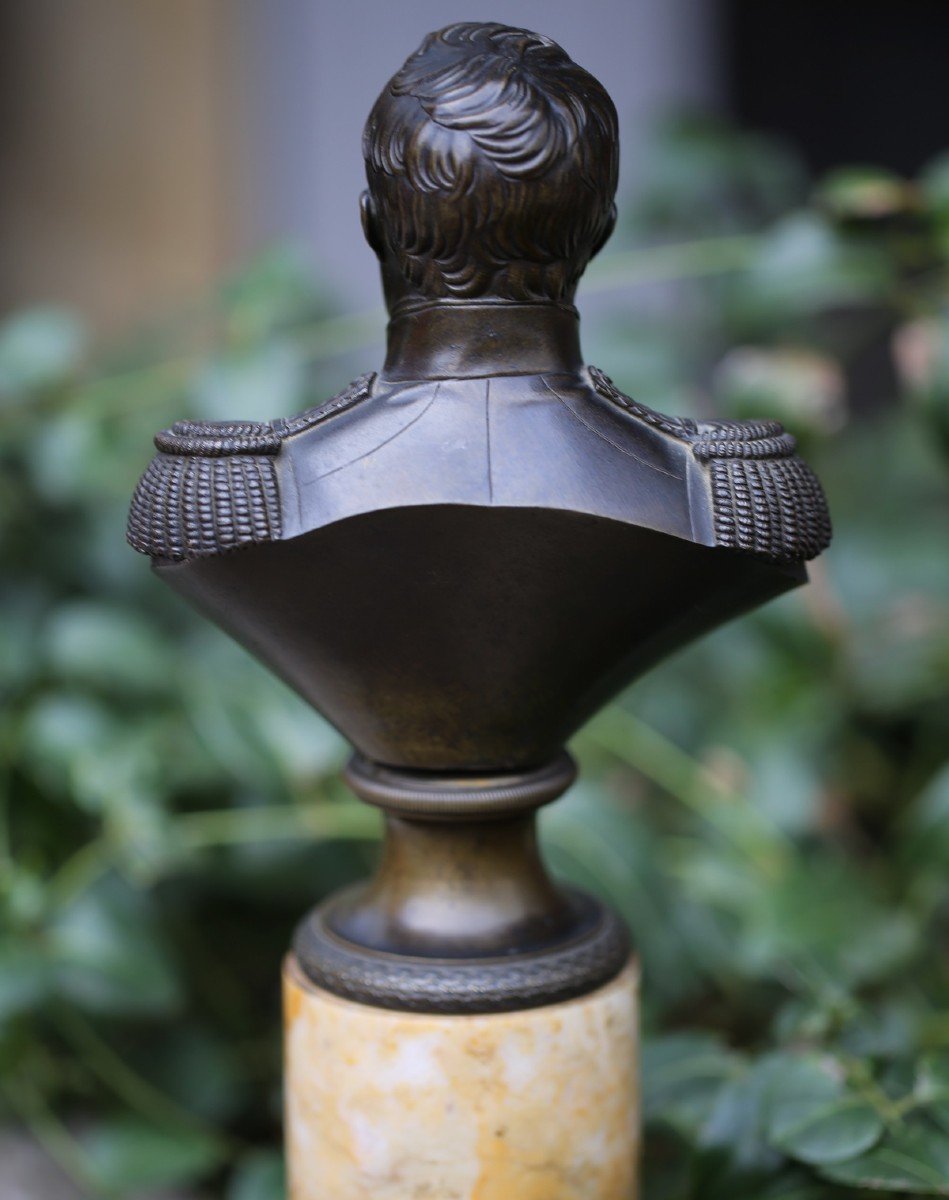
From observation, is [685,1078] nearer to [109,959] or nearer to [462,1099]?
[462,1099]

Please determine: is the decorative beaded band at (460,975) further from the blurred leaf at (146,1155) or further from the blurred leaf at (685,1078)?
the blurred leaf at (146,1155)

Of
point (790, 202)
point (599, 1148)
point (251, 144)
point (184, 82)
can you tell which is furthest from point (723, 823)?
point (184, 82)

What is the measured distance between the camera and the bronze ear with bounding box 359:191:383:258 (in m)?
0.66

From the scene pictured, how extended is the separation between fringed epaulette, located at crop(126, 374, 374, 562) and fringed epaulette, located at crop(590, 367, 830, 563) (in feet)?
0.49

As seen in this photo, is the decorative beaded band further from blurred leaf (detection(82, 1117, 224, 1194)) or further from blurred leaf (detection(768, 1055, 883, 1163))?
blurred leaf (detection(82, 1117, 224, 1194))

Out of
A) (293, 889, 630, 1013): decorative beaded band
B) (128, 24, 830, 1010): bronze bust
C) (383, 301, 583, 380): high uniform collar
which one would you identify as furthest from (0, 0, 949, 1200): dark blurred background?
(383, 301, 583, 380): high uniform collar

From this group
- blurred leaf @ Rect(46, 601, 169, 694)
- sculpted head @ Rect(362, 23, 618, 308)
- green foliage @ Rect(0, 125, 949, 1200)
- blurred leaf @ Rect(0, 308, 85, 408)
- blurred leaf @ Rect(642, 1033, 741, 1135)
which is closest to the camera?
sculpted head @ Rect(362, 23, 618, 308)

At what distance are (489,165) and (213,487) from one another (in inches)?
7.0

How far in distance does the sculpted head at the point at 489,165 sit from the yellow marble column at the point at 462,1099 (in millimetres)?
335

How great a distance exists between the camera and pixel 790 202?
1684 mm

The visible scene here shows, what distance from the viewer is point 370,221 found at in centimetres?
67

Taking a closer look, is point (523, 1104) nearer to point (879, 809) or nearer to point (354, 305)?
point (879, 809)

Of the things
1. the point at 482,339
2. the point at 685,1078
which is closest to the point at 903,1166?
the point at 685,1078

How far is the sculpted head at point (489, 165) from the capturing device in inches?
24.1
